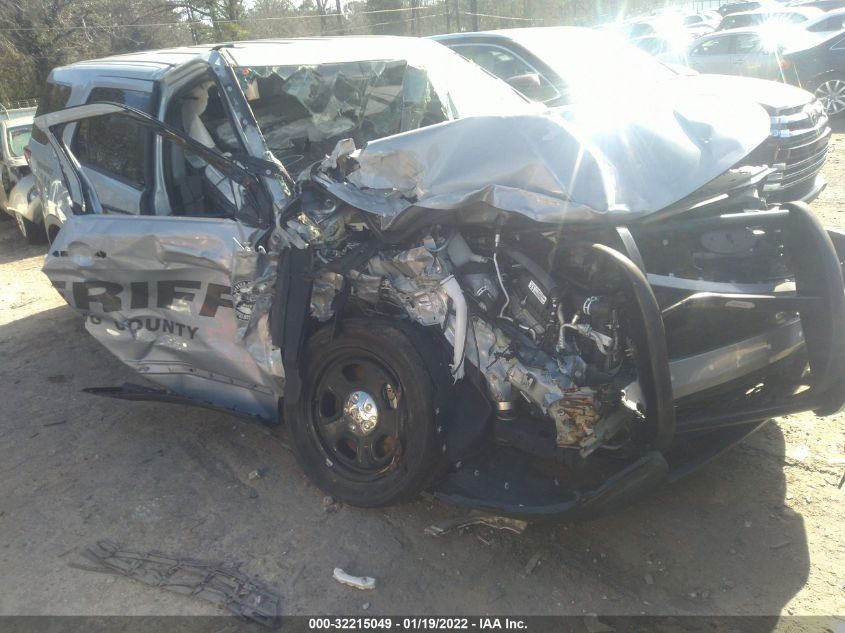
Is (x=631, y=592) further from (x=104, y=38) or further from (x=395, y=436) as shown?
(x=104, y=38)

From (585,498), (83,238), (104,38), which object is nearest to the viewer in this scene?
(585,498)

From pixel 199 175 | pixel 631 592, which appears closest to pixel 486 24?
pixel 199 175

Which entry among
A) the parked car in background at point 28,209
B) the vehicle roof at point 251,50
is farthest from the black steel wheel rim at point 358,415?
the parked car in background at point 28,209

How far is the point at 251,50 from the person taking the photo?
4250mm

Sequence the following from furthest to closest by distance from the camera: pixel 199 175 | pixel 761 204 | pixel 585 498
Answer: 1. pixel 199 175
2. pixel 761 204
3. pixel 585 498

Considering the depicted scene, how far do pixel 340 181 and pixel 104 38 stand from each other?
81.8 feet

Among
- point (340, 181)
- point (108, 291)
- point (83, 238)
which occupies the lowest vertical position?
point (108, 291)

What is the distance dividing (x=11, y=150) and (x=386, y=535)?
8.74 meters

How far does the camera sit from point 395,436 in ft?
10.3

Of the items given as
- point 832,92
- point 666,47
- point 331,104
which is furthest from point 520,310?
point 666,47

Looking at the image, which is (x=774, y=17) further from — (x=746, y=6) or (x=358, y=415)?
(x=358, y=415)

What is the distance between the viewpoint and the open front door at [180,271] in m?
3.49

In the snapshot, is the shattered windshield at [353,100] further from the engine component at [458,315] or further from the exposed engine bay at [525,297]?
the engine component at [458,315]

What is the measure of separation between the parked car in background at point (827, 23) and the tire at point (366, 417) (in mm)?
14123
